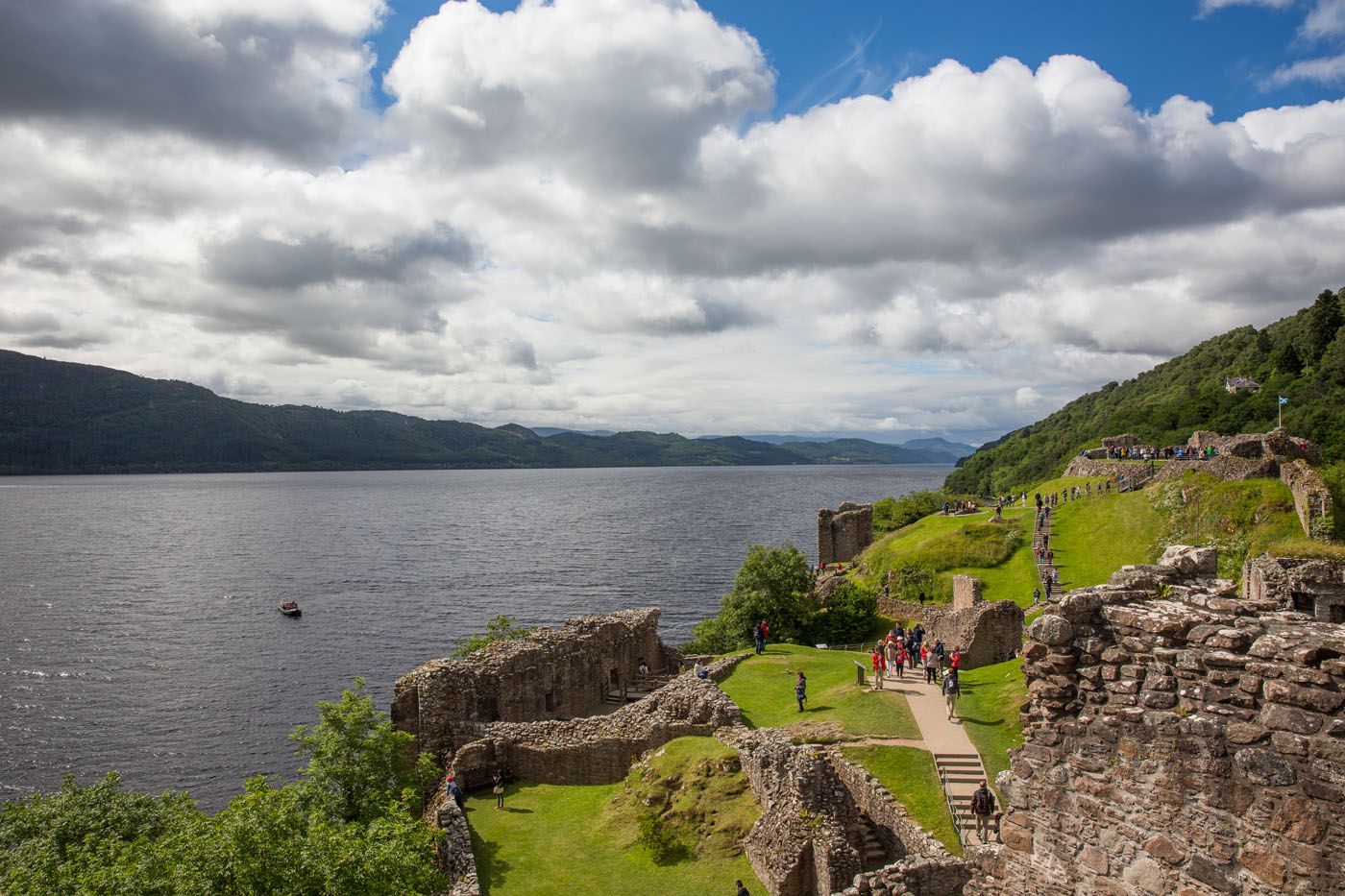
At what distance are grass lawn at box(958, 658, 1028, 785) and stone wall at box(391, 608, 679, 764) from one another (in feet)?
55.3

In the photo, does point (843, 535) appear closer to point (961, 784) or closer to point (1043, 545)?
point (1043, 545)

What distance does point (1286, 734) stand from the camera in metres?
7.21

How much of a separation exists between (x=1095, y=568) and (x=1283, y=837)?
134 feet

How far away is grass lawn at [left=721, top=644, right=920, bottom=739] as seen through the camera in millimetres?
26578

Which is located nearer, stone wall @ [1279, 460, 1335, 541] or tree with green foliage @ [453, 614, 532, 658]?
stone wall @ [1279, 460, 1335, 541]

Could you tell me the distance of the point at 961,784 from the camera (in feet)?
72.8

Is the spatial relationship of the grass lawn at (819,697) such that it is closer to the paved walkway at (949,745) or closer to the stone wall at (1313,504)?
the paved walkway at (949,745)

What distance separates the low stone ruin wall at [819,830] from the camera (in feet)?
59.4

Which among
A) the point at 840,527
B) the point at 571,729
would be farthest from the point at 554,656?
the point at 840,527

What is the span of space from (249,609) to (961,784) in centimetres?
8196

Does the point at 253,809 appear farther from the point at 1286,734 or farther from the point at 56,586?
the point at 56,586

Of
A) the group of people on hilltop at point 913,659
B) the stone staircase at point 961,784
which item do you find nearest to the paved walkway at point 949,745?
the stone staircase at point 961,784

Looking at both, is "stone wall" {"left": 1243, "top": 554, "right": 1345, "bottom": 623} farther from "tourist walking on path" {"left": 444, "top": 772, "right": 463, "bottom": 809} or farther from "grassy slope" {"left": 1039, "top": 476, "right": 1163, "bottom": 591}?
"grassy slope" {"left": 1039, "top": 476, "right": 1163, "bottom": 591}

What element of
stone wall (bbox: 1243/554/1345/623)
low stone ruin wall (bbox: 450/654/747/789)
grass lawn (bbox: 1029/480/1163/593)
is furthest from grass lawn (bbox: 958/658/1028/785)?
grass lawn (bbox: 1029/480/1163/593)
